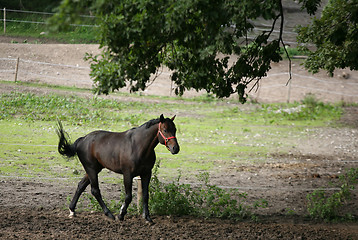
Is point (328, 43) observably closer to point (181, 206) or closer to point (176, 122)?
point (181, 206)

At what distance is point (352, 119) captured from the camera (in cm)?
2122

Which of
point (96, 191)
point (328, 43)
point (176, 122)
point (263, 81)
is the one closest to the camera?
point (96, 191)

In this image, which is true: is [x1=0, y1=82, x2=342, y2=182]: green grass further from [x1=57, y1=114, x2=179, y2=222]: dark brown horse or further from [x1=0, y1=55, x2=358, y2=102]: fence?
[x1=57, y1=114, x2=179, y2=222]: dark brown horse

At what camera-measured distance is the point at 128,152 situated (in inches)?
297

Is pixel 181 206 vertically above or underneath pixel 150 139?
underneath

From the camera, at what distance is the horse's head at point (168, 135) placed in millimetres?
7254

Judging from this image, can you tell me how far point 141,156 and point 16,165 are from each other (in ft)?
16.9

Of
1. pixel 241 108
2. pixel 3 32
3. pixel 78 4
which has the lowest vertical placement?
pixel 241 108

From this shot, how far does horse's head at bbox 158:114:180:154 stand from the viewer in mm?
7254

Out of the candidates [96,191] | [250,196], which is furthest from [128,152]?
[250,196]

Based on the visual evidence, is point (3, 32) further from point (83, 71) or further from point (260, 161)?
point (260, 161)

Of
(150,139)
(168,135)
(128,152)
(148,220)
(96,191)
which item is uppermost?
(168,135)

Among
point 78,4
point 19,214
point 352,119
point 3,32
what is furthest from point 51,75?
point 78,4

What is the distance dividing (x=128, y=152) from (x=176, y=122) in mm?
10928
